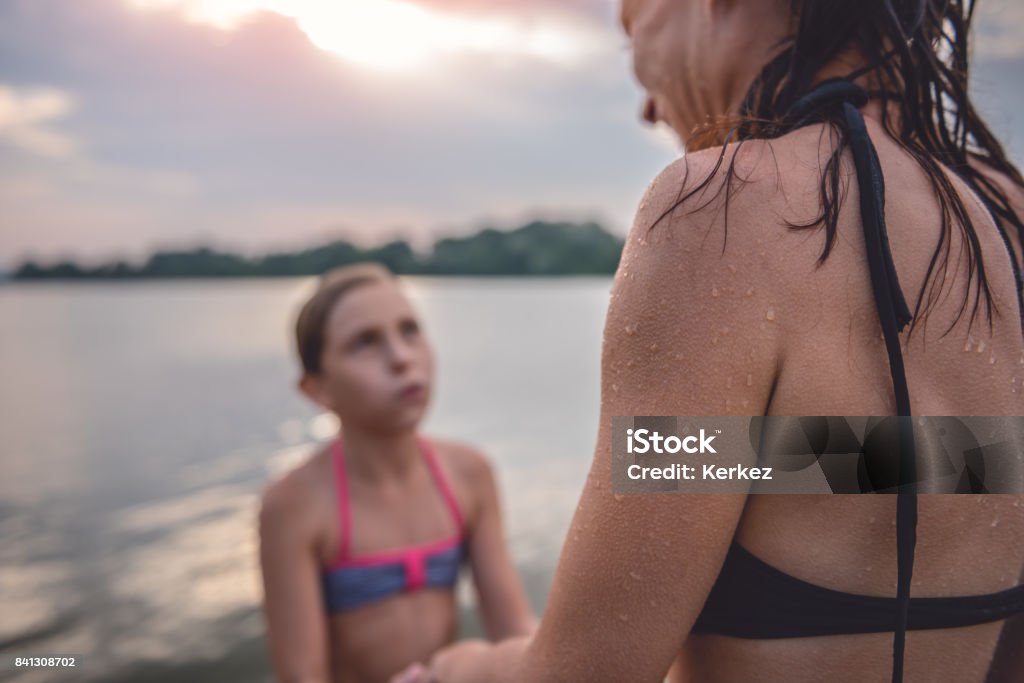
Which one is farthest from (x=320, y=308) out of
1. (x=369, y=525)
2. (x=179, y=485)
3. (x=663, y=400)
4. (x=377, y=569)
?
(x=179, y=485)

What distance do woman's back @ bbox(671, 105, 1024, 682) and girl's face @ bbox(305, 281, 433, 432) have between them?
2.08 metres

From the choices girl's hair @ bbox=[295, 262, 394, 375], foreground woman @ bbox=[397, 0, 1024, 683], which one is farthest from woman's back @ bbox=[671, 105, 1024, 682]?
girl's hair @ bbox=[295, 262, 394, 375]

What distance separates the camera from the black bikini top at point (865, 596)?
962 mm

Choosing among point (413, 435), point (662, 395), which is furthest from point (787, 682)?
point (413, 435)

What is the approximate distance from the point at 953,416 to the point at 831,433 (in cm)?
19

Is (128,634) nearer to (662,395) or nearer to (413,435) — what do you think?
(413,435)

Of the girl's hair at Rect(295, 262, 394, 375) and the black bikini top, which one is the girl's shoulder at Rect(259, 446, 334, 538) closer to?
the girl's hair at Rect(295, 262, 394, 375)

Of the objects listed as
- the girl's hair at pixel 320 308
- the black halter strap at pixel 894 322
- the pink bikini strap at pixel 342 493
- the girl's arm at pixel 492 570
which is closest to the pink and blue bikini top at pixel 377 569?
the pink bikini strap at pixel 342 493

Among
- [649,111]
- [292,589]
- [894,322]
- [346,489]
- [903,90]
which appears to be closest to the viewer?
[894,322]

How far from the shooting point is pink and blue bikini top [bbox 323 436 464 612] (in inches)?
118

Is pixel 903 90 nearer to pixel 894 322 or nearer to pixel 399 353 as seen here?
pixel 894 322

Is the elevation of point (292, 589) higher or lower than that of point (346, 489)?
lower

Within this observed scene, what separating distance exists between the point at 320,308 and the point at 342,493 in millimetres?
799

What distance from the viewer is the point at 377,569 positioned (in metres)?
3.03
